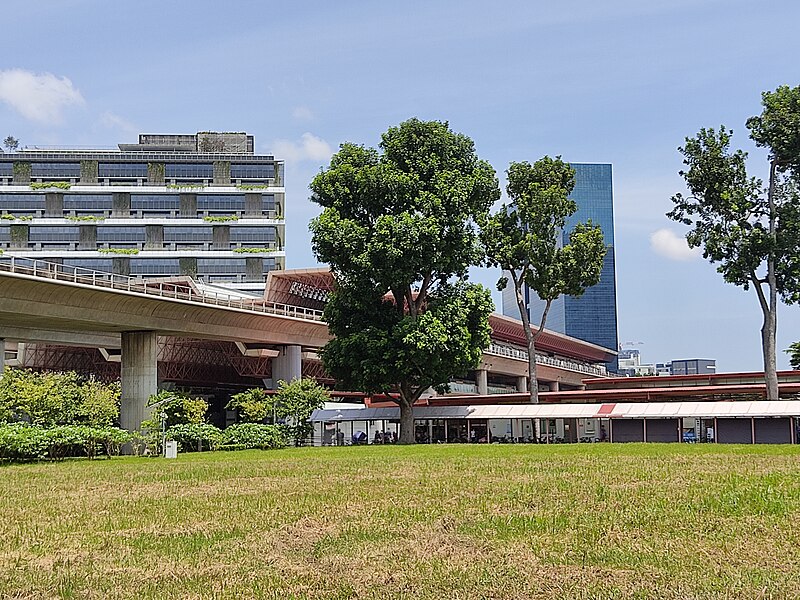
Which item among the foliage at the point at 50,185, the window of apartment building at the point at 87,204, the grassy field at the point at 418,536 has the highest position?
the foliage at the point at 50,185

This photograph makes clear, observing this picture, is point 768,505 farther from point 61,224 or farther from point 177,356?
point 61,224

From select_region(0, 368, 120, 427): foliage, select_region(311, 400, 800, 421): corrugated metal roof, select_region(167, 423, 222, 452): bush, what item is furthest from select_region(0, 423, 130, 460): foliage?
select_region(311, 400, 800, 421): corrugated metal roof

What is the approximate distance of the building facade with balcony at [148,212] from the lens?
334 ft

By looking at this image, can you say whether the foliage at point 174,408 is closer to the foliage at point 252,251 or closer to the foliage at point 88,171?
the foliage at point 252,251

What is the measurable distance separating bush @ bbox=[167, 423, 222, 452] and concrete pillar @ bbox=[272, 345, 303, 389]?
2025cm

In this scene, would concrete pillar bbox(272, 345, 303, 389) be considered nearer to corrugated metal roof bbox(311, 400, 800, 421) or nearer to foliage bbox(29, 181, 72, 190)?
corrugated metal roof bbox(311, 400, 800, 421)

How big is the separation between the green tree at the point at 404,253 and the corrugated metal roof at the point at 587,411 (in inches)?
247

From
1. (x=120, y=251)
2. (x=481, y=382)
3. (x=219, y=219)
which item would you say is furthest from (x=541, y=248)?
(x=120, y=251)

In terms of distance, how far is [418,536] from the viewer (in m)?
15.6

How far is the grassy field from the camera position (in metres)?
12.1

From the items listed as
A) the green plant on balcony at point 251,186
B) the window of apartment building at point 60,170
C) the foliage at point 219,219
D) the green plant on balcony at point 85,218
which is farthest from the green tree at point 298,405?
the window of apartment building at point 60,170

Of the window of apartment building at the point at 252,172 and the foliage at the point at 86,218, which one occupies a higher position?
the window of apartment building at the point at 252,172

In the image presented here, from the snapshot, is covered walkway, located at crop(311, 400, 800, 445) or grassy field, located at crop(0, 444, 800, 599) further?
covered walkway, located at crop(311, 400, 800, 445)

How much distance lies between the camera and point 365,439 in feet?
229
